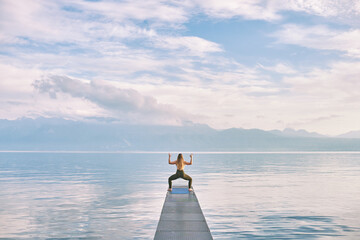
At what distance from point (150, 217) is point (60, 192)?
39.1 feet

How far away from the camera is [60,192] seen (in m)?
28.6

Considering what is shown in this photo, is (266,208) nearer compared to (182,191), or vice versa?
(266,208)

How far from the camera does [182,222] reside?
14938 millimetres

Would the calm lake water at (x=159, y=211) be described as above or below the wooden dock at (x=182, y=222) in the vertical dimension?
below

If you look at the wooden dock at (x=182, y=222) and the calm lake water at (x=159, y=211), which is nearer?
the wooden dock at (x=182, y=222)

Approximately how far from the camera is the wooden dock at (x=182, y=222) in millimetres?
12971

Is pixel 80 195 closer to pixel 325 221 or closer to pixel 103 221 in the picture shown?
pixel 103 221

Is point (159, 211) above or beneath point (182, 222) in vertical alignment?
beneath

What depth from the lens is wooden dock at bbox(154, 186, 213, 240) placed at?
1297 cm

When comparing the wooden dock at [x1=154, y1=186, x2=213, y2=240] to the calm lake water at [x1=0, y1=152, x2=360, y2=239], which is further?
the calm lake water at [x1=0, y1=152, x2=360, y2=239]

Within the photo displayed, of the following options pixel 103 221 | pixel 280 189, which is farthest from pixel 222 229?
pixel 280 189

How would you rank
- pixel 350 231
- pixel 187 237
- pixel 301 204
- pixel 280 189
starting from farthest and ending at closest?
pixel 280 189 < pixel 301 204 < pixel 350 231 < pixel 187 237

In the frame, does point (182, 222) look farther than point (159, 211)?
No

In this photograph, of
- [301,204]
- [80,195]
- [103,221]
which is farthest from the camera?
[80,195]
